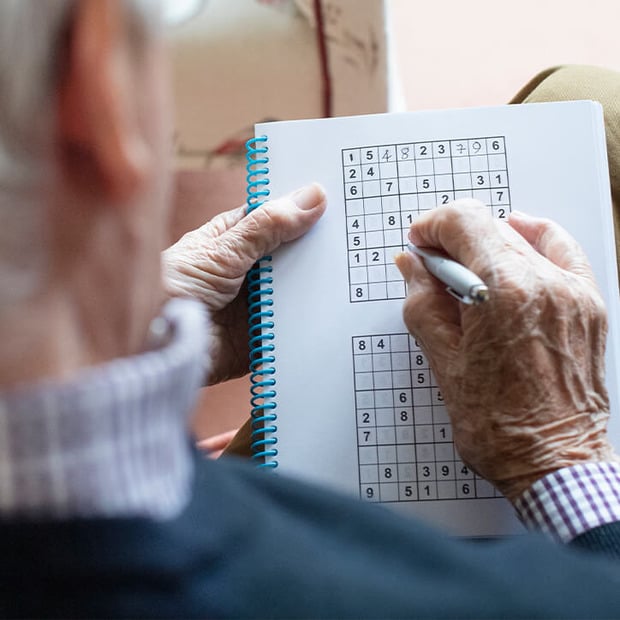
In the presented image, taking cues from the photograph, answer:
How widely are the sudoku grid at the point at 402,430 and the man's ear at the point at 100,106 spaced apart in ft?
1.29

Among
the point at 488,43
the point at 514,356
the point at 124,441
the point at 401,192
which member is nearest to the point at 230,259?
the point at 401,192

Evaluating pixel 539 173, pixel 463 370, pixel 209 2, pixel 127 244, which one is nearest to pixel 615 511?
pixel 463 370

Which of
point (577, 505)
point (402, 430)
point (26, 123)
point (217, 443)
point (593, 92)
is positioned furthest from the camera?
point (217, 443)

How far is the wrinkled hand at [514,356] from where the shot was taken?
2.00ft

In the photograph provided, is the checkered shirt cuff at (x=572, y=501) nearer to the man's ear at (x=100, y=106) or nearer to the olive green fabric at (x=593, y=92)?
the olive green fabric at (x=593, y=92)

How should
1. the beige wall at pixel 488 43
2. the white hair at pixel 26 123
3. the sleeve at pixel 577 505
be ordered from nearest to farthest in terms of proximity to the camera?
the white hair at pixel 26 123 → the sleeve at pixel 577 505 → the beige wall at pixel 488 43

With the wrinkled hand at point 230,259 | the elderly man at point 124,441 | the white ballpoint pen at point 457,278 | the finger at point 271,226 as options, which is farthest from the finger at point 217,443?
the elderly man at point 124,441

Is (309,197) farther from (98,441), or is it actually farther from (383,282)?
(98,441)

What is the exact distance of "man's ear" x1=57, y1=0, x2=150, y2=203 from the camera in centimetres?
30

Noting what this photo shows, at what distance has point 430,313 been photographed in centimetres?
64

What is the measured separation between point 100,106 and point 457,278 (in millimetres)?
362

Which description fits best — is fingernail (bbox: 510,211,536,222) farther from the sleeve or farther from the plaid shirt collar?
the plaid shirt collar

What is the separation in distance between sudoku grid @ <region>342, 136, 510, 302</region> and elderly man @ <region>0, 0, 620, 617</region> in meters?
0.30

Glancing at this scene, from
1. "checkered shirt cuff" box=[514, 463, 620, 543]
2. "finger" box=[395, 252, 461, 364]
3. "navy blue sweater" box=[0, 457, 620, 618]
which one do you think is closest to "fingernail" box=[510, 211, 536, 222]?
"finger" box=[395, 252, 461, 364]
